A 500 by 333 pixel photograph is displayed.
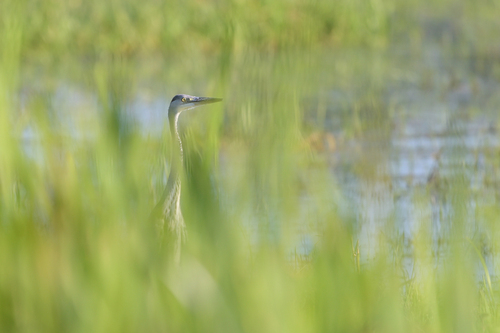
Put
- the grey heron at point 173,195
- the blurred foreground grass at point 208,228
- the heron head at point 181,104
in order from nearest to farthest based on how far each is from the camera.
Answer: the blurred foreground grass at point 208,228, the grey heron at point 173,195, the heron head at point 181,104

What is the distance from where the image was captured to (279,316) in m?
1.25

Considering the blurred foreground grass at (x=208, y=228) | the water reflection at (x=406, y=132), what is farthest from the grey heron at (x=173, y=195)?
the blurred foreground grass at (x=208, y=228)

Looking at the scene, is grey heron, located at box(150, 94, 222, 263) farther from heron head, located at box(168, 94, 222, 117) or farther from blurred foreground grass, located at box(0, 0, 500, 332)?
blurred foreground grass, located at box(0, 0, 500, 332)

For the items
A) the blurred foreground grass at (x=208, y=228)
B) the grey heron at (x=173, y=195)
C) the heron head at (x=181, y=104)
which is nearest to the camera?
the blurred foreground grass at (x=208, y=228)

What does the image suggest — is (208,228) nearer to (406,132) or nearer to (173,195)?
(173,195)

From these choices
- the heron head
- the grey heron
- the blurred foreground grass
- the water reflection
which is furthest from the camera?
the heron head

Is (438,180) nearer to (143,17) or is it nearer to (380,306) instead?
(380,306)

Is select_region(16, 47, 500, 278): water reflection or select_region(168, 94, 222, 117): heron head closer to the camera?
select_region(16, 47, 500, 278): water reflection

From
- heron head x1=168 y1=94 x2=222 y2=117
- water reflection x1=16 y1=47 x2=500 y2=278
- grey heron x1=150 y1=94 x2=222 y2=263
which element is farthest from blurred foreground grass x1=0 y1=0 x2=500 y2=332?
heron head x1=168 y1=94 x2=222 y2=117

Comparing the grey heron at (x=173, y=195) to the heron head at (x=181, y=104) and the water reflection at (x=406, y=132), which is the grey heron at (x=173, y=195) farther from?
the water reflection at (x=406, y=132)

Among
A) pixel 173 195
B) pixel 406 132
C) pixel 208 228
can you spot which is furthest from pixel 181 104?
pixel 406 132

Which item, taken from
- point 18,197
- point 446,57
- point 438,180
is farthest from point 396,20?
point 18,197

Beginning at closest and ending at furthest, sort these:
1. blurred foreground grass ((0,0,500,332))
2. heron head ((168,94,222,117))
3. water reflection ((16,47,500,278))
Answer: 1. blurred foreground grass ((0,0,500,332))
2. water reflection ((16,47,500,278))
3. heron head ((168,94,222,117))

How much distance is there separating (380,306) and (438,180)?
436 cm
